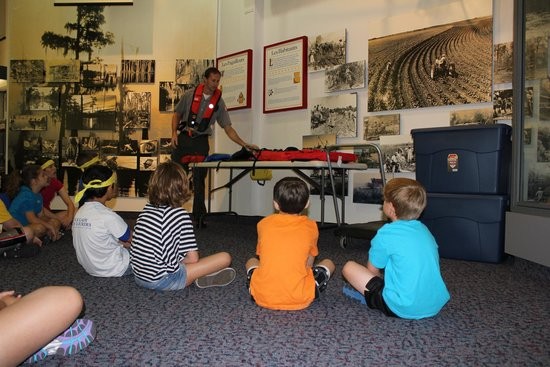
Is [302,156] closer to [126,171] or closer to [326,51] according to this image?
[326,51]

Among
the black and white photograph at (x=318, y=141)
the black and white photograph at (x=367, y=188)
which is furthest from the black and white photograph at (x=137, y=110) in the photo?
the black and white photograph at (x=367, y=188)

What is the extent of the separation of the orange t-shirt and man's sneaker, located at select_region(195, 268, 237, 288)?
444 millimetres

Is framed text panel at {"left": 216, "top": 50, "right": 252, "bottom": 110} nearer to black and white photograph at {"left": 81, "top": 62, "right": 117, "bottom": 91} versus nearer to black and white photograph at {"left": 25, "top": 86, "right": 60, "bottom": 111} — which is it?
black and white photograph at {"left": 81, "top": 62, "right": 117, "bottom": 91}

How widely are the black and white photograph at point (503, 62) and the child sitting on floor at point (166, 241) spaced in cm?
313

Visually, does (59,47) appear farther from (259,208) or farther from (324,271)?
(324,271)

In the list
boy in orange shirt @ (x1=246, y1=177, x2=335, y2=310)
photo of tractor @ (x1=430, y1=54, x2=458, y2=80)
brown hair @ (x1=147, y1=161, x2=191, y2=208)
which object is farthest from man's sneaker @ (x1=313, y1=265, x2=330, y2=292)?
photo of tractor @ (x1=430, y1=54, x2=458, y2=80)

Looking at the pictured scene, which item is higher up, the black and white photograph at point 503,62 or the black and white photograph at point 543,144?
the black and white photograph at point 503,62

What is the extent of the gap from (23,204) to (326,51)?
3.65 meters

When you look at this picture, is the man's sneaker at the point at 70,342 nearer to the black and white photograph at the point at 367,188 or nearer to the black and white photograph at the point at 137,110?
the black and white photograph at the point at 367,188

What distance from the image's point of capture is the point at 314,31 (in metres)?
5.80

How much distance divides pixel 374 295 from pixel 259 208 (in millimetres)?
4300

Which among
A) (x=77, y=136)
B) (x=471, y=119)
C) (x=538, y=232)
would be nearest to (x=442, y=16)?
(x=471, y=119)

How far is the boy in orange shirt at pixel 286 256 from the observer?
6.98 feet

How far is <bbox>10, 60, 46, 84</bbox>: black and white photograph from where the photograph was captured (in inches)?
290
